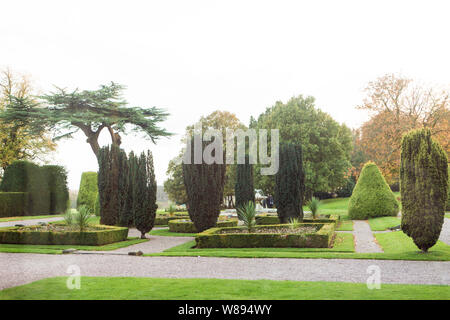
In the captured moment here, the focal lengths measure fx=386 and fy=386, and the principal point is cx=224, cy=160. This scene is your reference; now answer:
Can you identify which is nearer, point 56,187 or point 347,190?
point 56,187

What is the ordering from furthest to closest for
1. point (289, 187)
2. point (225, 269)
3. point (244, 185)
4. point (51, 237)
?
point (244, 185), point (289, 187), point (51, 237), point (225, 269)

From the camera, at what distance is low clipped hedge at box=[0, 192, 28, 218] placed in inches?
966

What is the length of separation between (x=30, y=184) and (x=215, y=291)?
961 inches

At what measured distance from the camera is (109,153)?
18734 millimetres

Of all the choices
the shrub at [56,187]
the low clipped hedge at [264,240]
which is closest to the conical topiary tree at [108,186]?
the low clipped hedge at [264,240]

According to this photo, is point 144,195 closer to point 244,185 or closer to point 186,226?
point 186,226

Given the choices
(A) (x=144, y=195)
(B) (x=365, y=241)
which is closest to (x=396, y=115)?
(B) (x=365, y=241)

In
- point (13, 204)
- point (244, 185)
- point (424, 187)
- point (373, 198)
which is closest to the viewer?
point (424, 187)

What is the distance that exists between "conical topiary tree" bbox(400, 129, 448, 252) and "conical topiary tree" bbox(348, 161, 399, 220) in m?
12.8

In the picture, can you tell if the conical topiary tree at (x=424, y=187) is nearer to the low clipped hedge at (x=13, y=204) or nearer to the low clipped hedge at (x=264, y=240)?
the low clipped hedge at (x=264, y=240)

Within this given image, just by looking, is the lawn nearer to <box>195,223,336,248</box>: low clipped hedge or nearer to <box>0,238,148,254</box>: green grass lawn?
<box>195,223,336,248</box>: low clipped hedge

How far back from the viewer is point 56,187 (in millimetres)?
27219

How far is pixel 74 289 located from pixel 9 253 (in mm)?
6438
